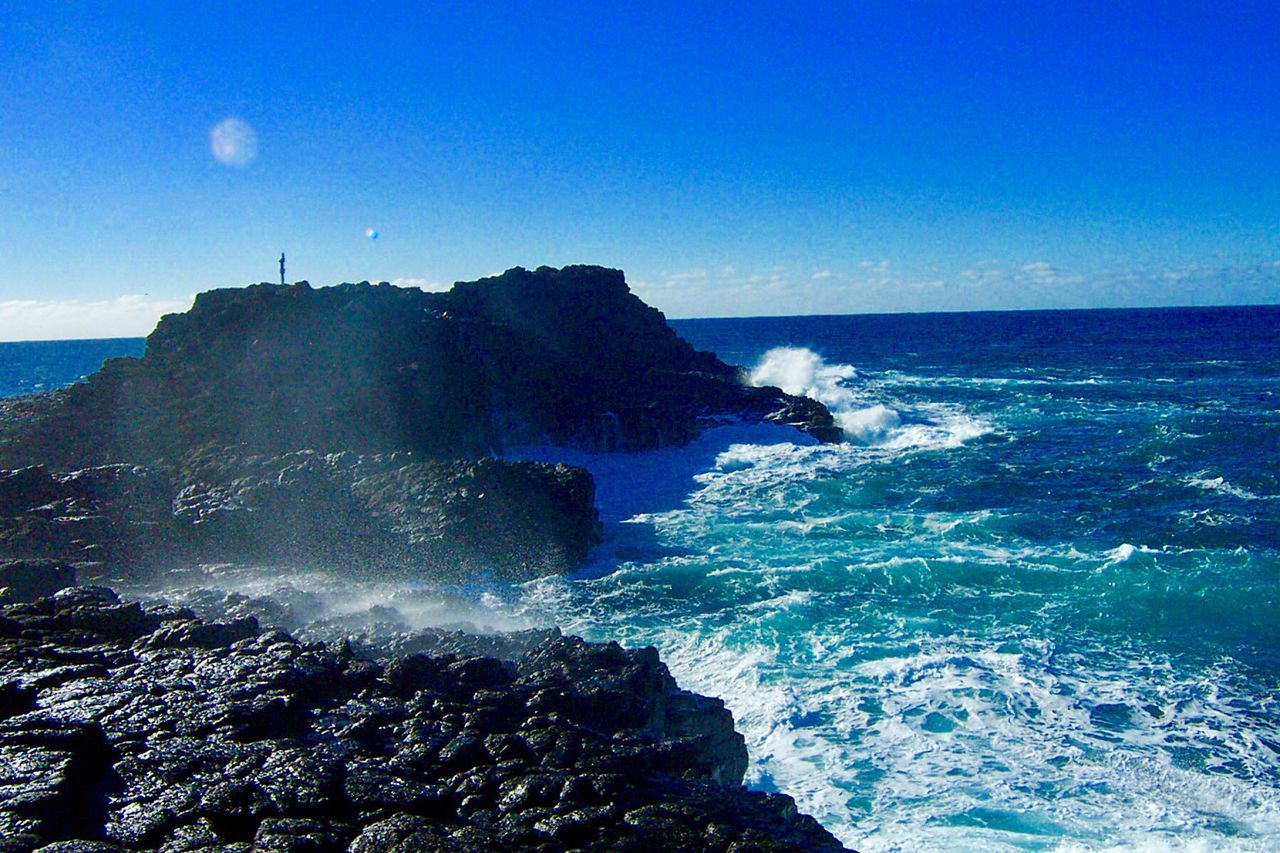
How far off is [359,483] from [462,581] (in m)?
6.47

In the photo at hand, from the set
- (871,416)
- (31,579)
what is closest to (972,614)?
(31,579)

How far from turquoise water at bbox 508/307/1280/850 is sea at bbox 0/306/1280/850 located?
69 mm

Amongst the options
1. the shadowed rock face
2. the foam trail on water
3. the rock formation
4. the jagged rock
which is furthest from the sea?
the jagged rock

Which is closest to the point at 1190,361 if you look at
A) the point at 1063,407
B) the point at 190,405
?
the point at 1063,407

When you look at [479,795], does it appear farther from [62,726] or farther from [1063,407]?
[1063,407]

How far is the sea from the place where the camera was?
13812mm

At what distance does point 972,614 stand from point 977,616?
156 mm

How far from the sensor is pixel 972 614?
21.2 m

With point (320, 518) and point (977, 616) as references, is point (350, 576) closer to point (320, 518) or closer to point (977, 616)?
point (320, 518)

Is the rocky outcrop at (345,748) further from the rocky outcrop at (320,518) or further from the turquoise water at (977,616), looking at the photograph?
the rocky outcrop at (320,518)

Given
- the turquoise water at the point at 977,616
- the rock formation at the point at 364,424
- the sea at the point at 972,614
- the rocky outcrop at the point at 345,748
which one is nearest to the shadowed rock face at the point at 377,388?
the rock formation at the point at 364,424

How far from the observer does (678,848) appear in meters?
9.79

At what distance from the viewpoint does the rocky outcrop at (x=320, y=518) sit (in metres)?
25.9

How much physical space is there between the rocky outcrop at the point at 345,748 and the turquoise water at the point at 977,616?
118 inches
